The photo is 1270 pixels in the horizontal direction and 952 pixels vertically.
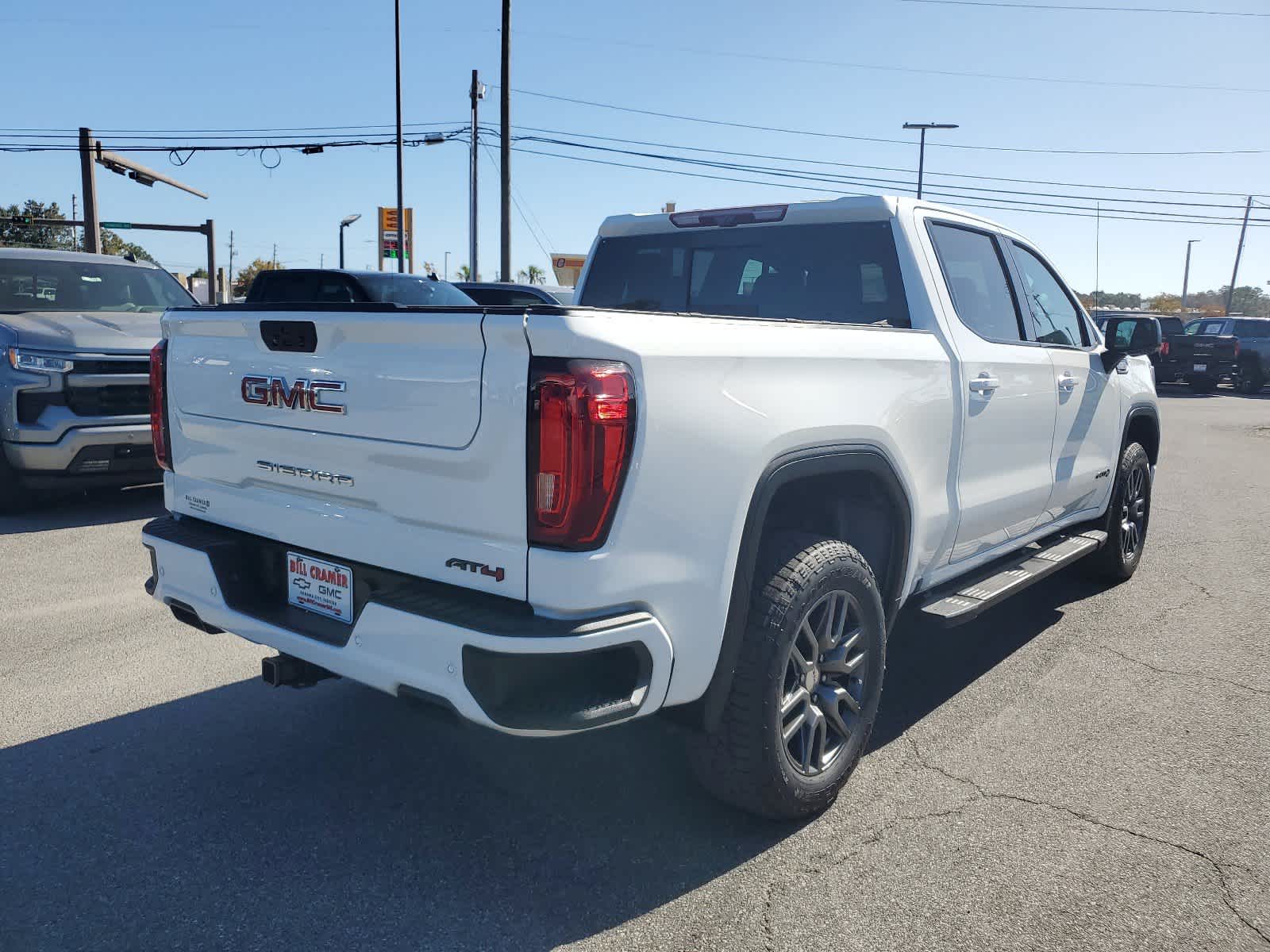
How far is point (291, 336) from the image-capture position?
111 inches

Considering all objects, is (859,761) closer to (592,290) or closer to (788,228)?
(788,228)

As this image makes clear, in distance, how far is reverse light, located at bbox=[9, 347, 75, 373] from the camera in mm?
7078

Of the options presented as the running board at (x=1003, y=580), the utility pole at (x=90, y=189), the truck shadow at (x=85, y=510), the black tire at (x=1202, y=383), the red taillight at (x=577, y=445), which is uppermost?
the utility pole at (x=90, y=189)

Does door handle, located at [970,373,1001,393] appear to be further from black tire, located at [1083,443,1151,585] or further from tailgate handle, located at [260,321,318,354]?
tailgate handle, located at [260,321,318,354]

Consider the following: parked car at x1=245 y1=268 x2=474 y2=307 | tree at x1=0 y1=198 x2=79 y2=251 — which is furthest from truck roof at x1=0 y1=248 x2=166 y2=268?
tree at x1=0 y1=198 x2=79 y2=251

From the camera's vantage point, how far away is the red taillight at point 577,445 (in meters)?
2.30

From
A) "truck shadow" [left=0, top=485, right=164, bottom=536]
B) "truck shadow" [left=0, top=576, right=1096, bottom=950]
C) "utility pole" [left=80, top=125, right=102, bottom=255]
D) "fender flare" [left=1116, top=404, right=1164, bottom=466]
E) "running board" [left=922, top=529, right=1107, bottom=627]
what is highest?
"utility pole" [left=80, top=125, right=102, bottom=255]

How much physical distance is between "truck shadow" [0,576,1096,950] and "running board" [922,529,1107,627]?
20.2 inches

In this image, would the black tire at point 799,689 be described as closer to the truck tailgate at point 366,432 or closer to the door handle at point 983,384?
the truck tailgate at point 366,432

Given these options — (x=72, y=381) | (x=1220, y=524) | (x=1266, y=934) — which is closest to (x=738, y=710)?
(x=1266, y=934)

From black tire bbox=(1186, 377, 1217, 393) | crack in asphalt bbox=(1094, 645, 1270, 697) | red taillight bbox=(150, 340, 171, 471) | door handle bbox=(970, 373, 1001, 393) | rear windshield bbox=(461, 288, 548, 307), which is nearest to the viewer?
red taillight bbox=(150, 340, 171, 471)

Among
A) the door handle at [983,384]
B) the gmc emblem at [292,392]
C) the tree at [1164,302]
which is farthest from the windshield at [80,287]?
the tree at [1164,302]

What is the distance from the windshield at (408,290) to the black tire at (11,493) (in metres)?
3.55

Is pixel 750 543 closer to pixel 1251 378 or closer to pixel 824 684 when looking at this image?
pixel 824 684
